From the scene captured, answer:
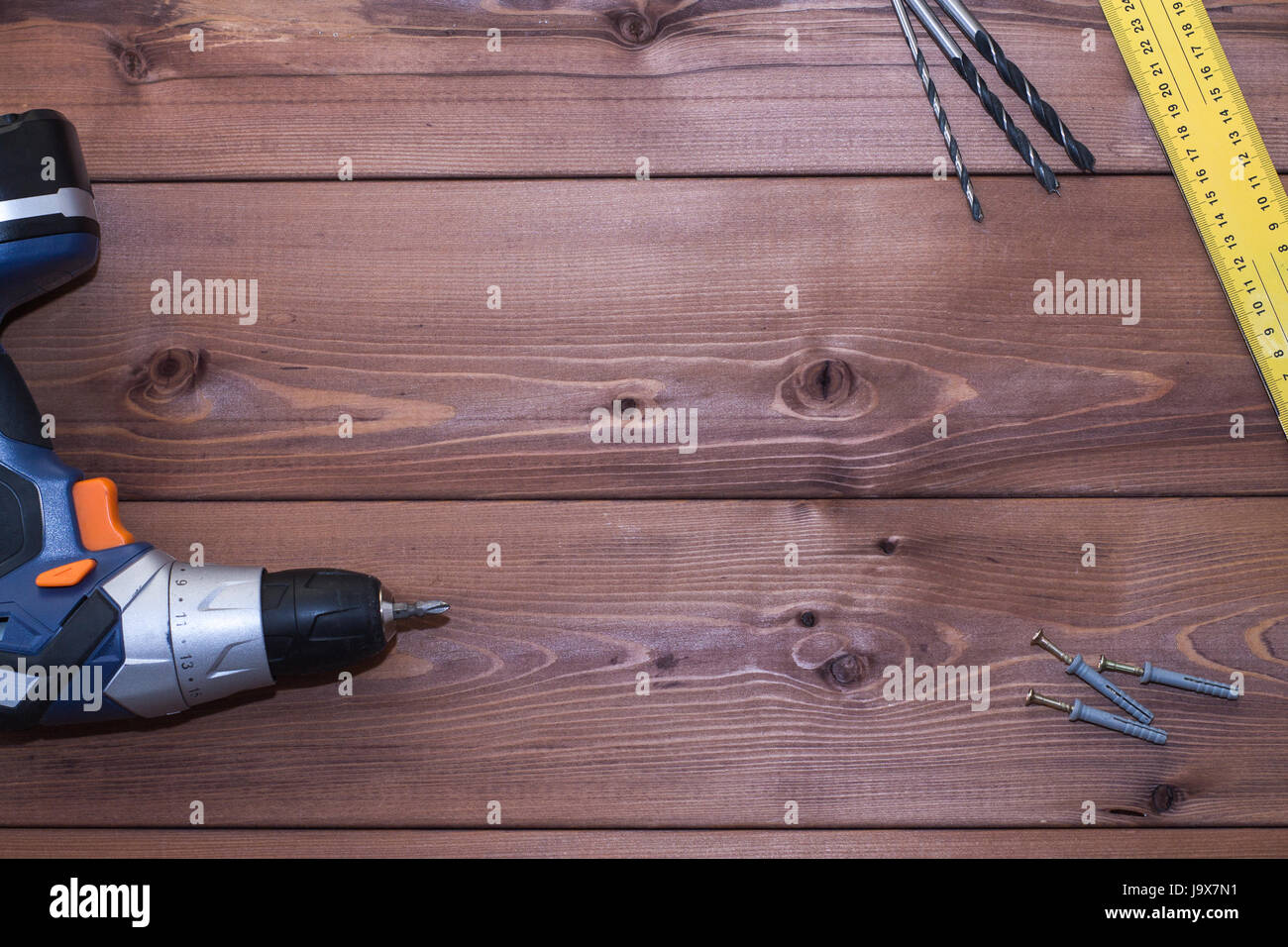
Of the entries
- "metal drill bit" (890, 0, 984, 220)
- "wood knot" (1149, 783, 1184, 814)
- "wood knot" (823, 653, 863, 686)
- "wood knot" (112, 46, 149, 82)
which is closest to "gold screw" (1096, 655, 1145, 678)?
"wood knot" (1149, 783, 1184, 814)

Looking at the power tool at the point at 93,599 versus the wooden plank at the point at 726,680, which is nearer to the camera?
the power tool at the point at 93,599

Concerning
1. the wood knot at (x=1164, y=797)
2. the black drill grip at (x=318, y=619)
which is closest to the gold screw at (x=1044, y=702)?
the wood knot at (x=1164, y=797)

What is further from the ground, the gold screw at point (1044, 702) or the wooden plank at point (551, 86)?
the wooden plank at point (551, 86)

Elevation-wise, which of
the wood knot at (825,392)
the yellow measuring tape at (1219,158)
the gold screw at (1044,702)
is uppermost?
the yellow measuring tape at (1219,158)

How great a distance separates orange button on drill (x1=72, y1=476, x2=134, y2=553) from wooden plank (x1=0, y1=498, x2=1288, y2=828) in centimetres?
8

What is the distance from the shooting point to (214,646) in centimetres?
69

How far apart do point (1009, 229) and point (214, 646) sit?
799 mm

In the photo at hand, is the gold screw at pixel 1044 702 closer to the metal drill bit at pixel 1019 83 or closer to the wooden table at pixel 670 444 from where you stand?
the wooden table at pixel 670 444

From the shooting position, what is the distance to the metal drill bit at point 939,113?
2.70 ft

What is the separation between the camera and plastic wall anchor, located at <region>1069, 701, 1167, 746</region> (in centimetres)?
80

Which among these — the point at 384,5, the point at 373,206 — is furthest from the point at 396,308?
the point at 384,5

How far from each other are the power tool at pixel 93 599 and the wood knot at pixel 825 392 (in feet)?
1.24
